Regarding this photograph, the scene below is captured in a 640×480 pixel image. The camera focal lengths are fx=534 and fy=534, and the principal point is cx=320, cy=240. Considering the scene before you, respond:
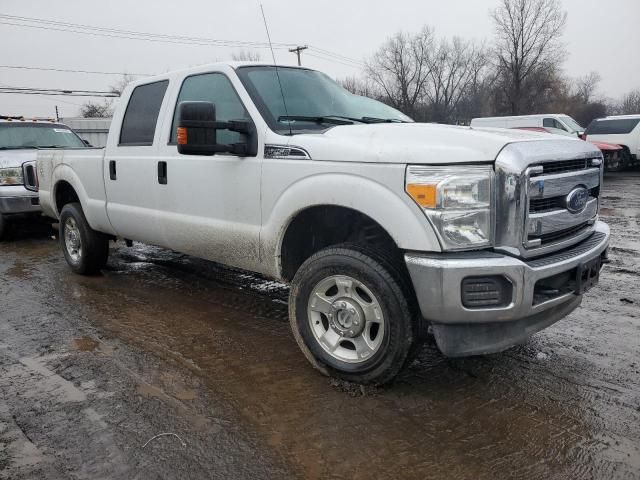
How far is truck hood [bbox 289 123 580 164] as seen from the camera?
9.13 feet

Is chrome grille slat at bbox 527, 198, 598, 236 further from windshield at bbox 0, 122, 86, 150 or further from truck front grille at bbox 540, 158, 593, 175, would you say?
windshield at bbox 0, 122, 86, 150

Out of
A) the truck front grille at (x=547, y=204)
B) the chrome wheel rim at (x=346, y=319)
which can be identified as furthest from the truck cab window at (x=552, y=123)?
the chrome wheel rim at (x=346, y=319)

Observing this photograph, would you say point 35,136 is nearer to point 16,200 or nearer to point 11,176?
point 11,176

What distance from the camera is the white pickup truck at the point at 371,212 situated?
2756 millimetres

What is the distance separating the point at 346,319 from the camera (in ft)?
10.4

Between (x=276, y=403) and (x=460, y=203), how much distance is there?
1537 mm

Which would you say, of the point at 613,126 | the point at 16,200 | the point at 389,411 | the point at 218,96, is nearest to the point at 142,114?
the point at 218,96

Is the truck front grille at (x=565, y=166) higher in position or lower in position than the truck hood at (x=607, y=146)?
higher

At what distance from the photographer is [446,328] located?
2873 millimetres

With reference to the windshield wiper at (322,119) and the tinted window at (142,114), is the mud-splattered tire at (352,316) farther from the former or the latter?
the tinted window at (142,114)

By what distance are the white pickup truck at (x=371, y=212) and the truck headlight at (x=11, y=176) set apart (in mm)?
4664

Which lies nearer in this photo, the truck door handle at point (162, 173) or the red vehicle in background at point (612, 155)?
the truck door handle at point (162, 173)

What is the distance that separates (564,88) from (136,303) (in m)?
62.9

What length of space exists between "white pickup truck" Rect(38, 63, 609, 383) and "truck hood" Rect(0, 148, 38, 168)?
477cm
